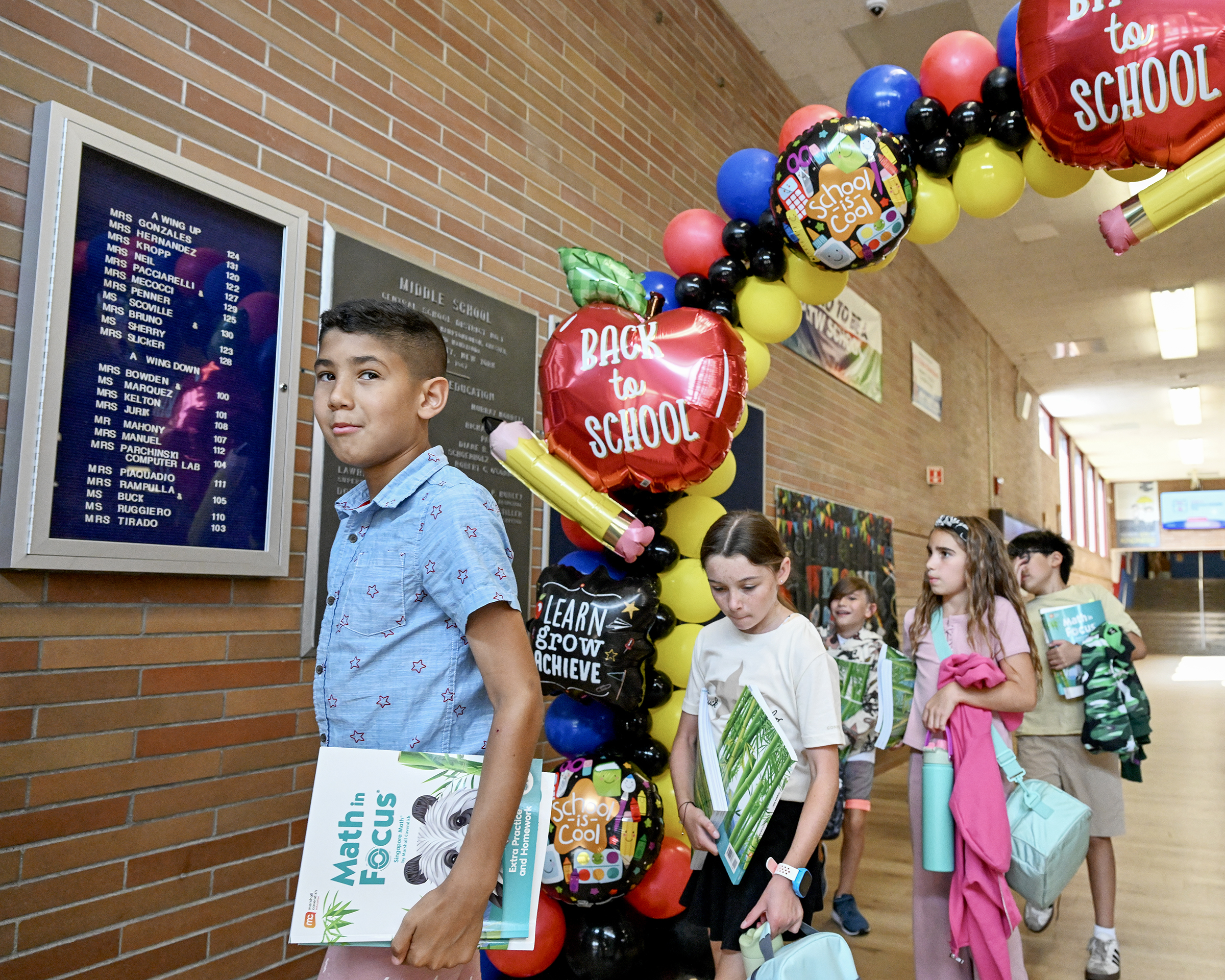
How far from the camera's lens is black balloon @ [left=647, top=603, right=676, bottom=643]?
2.30 m

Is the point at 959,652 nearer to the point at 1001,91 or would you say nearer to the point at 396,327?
the point at 1001,91

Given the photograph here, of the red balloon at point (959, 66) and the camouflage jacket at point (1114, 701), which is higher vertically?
the red balloon at point (959, 66)

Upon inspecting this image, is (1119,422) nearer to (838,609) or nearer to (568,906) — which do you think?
(838,609)

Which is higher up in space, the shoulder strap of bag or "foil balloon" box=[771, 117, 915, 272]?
"foil balloon" box=[771, 117, 915, 272]

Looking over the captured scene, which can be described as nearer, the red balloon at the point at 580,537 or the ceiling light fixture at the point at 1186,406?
the red balloon at the point at 580,537

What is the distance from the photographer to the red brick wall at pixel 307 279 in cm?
167

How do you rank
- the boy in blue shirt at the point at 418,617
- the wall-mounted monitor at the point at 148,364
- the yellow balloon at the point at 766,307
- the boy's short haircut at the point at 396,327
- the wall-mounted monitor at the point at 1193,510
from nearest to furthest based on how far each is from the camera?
the boy in blue shirt at the point at 418,617
the boy's short haircut at the point at 396,327
the wall-mounted monitor at the point at 148,364
the yellow balloon at the point at 766,307
the wall-mounted monitor at the point at 1193,510

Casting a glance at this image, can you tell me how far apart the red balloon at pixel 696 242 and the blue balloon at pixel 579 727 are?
1.28 m

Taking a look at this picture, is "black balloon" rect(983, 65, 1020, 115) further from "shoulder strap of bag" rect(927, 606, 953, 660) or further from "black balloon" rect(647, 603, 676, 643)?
"black balloon" rect(647, 603, 676, 643)

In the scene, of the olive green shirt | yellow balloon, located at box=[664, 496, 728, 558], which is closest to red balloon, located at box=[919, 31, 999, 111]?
yellow balloon, located at box=[664, 496, 728, 558]

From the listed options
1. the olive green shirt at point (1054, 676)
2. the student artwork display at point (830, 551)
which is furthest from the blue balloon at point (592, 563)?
the student artwork display at point (830, 551)

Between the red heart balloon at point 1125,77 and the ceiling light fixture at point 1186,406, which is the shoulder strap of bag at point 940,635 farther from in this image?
the ceiling light fixture at point 1186,406

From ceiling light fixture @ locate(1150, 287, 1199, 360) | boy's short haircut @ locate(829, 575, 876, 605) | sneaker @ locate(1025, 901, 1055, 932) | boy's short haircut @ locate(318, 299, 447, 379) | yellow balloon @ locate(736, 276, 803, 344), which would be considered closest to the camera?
boy's short haircut @ locate(318, 299, 447, 379)

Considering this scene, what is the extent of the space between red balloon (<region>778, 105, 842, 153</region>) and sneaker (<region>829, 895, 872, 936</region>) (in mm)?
2469
